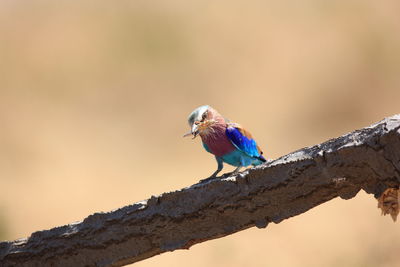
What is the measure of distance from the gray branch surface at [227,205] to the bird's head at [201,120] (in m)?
0.47

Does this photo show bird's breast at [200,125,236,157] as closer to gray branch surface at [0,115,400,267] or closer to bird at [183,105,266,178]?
bird at [183,105,266,178]

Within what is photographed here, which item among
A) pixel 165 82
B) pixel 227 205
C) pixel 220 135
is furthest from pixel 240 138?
pixel 165 82

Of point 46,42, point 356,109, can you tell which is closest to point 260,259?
point 356,109

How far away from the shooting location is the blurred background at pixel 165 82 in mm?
7664

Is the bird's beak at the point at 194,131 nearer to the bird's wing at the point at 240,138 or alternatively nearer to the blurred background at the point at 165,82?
the bird's wing at the point at 240,138

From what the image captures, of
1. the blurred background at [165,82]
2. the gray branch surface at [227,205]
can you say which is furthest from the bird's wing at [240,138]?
the blurred background at [165,82]

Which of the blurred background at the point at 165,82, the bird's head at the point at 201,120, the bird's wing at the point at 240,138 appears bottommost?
the bird's wing at the point at 240,138

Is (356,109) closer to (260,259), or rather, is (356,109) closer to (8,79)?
(260,259)

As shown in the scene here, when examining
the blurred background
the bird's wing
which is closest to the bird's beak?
the bird's wing

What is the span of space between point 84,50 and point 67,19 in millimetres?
734

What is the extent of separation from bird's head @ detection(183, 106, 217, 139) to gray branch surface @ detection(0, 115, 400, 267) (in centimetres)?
47

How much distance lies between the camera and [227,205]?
2.20m

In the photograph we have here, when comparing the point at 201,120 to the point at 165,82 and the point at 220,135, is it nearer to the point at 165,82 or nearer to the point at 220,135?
the point at 220,135

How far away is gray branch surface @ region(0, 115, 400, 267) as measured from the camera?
6.48 ft
